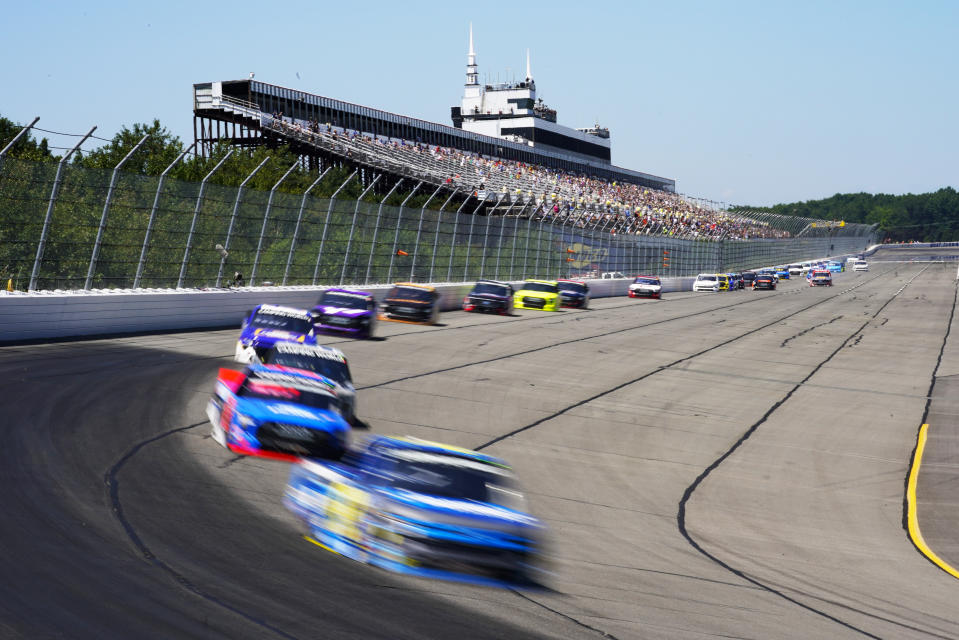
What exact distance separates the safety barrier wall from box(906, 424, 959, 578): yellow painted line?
15.8m

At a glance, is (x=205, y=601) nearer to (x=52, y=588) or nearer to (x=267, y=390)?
(x=52, y=588)

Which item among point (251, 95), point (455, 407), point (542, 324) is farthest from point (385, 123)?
point (455, 407)

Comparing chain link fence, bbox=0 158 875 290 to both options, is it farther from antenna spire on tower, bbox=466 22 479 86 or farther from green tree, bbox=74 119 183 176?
antenna spire on tower, bbox=466 22 479 86

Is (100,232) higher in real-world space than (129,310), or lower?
higher

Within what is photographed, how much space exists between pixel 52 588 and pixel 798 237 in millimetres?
156289

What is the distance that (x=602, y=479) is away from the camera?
13.4 meters

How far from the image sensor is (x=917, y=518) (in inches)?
519

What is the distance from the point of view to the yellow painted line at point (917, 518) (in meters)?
11.2

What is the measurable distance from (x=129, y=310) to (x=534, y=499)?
14.7m

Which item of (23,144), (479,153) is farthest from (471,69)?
(23,144)

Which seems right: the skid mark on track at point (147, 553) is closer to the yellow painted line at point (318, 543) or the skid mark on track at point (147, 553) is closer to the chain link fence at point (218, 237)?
the yellow painted line at point (318, 543)

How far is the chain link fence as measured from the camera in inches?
809

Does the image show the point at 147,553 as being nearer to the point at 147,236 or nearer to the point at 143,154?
the point at 147,236

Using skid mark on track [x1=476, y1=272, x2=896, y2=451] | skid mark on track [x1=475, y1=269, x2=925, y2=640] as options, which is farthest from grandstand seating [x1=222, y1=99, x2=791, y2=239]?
skid mark on track [x1=475, y1=269, x2=925, y2=640]
